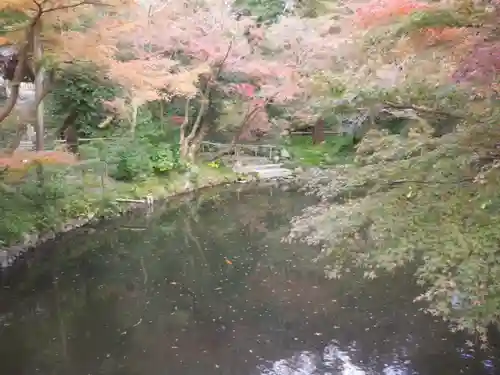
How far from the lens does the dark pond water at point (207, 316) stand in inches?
226

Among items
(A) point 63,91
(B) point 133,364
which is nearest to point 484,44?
(B) point 133,364

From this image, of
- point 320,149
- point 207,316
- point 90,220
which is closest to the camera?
point 207,316

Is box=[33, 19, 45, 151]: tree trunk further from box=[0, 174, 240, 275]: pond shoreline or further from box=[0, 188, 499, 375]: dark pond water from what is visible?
box=[0, 188, 499, 375]: dark pond water

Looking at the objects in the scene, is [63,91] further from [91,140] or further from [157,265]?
[157,265]

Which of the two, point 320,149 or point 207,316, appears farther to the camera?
point 320,149

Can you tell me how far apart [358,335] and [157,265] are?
366 centimetres

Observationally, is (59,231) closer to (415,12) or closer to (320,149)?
(415,12)

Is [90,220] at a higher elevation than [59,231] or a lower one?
lower

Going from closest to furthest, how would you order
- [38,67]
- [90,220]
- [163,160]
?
1. [38,67]
2. [90,220]
3. [163,160]

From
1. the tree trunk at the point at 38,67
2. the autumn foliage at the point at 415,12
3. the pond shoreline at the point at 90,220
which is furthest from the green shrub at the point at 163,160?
the autumn foliage at the point at 415,12

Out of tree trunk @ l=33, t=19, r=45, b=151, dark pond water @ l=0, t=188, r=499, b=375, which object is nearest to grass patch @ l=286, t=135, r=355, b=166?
dark pond water @ l=0, t=188, r=499, b=375

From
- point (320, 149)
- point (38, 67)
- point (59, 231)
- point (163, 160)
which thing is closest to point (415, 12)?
point (38, 67)

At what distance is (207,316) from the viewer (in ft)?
22.7

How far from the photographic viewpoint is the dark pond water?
5.73 m
